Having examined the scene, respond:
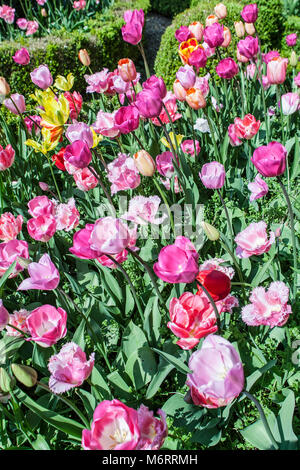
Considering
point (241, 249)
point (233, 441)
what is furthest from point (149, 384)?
point (241, 249)

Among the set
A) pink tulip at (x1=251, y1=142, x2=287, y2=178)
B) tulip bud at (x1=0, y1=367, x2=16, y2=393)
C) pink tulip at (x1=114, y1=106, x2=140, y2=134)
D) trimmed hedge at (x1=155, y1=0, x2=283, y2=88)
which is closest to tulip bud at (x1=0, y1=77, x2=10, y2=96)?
pink tulip at (x1=114, y1=106, x2=140, y2=134)

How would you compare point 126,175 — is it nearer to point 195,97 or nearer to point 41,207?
point 41,207

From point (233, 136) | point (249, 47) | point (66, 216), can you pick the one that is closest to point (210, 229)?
point (66, 216)

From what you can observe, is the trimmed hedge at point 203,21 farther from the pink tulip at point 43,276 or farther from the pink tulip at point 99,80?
the pink tulip at point 43,276

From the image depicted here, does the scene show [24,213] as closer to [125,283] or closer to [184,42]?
[125,283]

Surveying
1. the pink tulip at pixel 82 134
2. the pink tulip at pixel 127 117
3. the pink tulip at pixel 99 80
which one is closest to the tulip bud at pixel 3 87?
the pink tulip at pixel 99 80

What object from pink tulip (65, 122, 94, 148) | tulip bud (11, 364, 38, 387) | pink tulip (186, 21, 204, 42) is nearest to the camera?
tulip bud (11, 364, 38, 387)

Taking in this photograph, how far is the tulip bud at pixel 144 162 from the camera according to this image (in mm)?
1657

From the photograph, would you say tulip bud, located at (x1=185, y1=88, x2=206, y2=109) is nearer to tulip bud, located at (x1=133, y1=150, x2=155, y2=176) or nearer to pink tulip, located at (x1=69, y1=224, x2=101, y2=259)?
tulip bud, located at (x1=133, y1=150, x2=155, y2=176)

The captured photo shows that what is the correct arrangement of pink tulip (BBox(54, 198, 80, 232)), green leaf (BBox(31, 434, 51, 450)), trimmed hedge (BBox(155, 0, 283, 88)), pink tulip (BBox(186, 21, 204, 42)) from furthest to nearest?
trimmed hedge (BBox(155, 0, 283, 88)) < pink tulip (BBox(186, 21, 204, 42)) < pink tulip (BBox(54, 198, 80, 232)) < green leaf (BBox(31, 434, 51, 450))

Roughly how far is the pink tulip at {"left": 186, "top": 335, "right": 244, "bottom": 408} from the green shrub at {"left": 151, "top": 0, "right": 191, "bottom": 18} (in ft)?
25.3

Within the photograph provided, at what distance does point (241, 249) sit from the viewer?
167 cm

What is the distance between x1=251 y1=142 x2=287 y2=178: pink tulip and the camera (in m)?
1.30
